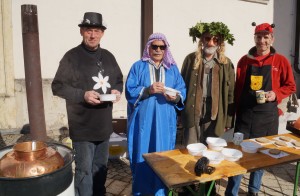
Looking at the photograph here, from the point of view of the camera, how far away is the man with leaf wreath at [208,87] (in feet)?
11.2

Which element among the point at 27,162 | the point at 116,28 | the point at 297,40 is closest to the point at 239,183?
the point at 27,162

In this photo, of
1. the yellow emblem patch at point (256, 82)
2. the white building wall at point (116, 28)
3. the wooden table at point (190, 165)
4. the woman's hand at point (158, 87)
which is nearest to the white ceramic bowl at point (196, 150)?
the wooden table at point (190, 165)

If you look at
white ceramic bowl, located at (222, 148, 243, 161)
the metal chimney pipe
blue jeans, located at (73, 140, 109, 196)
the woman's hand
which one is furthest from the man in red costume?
the metal chimney pipe

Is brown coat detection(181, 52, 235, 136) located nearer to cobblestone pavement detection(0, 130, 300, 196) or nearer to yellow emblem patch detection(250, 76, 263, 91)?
yellow emblem patch detection(250, 76, 263, 91)

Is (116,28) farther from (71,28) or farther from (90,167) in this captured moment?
(90,167)

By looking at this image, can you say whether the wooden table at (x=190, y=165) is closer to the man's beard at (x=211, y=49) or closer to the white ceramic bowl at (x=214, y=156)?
the white ceramic bowl at (x=214, y=156)

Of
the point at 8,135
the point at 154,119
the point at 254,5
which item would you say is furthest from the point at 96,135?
the point at 254,5

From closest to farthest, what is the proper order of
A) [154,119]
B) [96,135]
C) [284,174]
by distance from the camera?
[96,135] → [154,119] → [284,174]

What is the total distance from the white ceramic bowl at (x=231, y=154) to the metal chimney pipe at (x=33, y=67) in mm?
2791

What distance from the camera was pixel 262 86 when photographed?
11.3 feet

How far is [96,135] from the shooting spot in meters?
3.09

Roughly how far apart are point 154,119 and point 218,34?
51.6 inches

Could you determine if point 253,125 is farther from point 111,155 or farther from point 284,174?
point 111,155

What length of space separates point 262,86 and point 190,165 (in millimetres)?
1585
